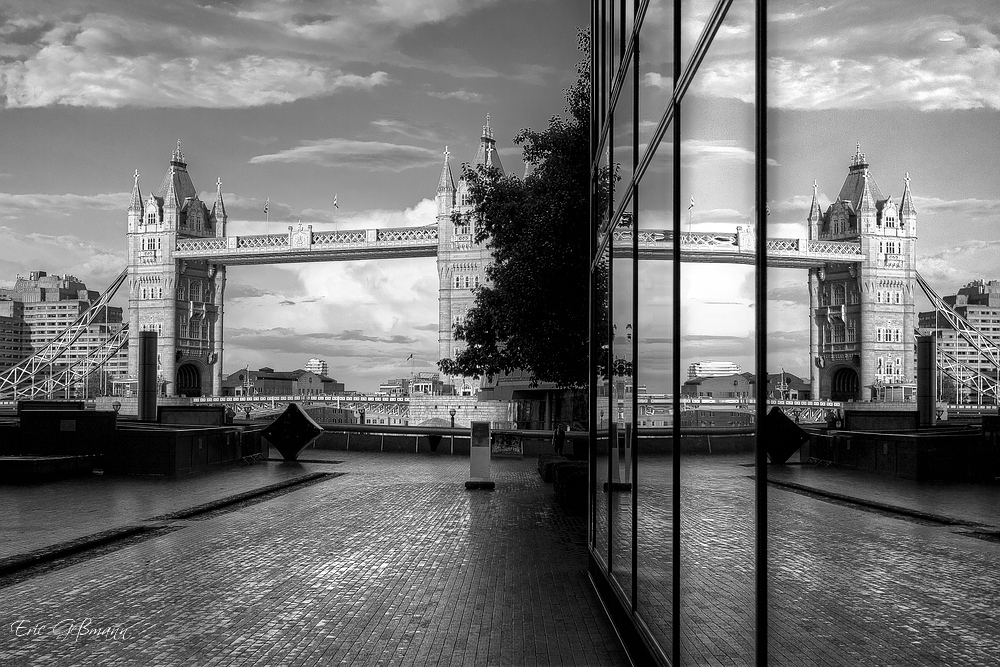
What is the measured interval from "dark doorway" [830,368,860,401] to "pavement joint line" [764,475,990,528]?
0.22 m

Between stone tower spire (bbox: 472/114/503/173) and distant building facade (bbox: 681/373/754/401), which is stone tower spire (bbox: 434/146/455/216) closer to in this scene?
stone tower spire (bbox: 472/114/503/173)

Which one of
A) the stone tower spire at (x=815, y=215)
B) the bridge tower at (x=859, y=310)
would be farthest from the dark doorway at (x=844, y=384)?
the stone tower spire at (x=815, y=215)

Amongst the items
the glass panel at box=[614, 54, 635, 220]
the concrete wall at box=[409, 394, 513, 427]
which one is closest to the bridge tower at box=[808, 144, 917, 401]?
the glass panel at box=[614, 54, 635, 220]

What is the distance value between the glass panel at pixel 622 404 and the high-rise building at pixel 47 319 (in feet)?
316

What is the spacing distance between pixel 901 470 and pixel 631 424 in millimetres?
3424

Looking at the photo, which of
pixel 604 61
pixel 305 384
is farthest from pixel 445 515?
pixel 305 384

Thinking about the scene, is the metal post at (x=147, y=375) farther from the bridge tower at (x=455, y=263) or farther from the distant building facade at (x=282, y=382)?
the distant building facade at (x=282, y=382)

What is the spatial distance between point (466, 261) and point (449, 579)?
73.1 m

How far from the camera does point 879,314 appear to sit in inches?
90.2

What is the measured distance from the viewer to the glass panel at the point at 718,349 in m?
2.88

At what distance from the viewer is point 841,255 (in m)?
2.21

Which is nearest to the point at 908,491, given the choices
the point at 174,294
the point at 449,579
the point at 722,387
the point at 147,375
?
the point at 722,387

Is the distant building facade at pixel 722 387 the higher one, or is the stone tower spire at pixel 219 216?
the stone tower spire at pixel 219 216

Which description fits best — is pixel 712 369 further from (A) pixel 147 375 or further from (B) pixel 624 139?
(A) pixel 147 375
